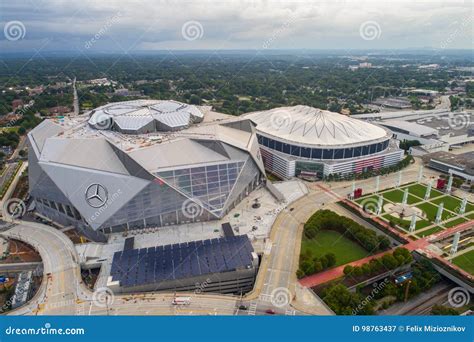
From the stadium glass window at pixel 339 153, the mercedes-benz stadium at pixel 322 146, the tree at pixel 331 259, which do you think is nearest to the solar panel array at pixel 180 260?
the tree at pixel 331 259

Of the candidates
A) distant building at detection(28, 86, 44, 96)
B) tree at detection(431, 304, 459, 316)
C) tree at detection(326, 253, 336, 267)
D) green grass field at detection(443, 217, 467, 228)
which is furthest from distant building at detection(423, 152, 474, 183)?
distant building at detection(28, 86, 44, 96)

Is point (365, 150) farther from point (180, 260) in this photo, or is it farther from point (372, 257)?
point (180, 260)

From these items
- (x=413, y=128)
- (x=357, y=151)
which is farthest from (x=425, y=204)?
(x=413, y=128)

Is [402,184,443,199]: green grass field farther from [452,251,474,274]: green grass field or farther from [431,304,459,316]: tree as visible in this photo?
[431,304,459,316]: tree

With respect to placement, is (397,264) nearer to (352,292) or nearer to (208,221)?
(352,292)

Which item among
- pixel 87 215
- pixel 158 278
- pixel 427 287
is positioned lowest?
pixel 427 287

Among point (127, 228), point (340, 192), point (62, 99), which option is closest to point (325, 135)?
point (340, 192)
